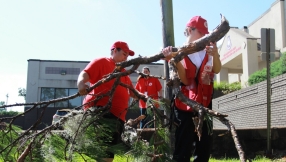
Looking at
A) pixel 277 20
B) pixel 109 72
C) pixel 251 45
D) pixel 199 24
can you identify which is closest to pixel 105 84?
pixel 109 72

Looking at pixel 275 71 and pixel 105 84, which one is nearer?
pixel 105 84

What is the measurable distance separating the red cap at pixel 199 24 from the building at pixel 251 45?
12793mm

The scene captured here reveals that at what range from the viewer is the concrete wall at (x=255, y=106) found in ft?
24.6

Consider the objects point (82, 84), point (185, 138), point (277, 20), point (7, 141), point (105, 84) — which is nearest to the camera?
point (185, 138)

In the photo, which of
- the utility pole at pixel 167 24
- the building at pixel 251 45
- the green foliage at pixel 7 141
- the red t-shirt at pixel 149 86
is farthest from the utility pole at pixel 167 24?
the building at pixel 251 45

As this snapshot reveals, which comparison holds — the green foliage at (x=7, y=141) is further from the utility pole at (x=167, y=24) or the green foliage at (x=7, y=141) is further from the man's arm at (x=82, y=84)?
the utility pole at (x=167, y=24)

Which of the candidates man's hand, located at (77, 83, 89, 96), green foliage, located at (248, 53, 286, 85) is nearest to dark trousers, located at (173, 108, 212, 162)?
man's hand, located at (77, 83, 89, 96)

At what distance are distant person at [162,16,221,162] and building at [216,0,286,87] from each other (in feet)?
41.8

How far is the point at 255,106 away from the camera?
9188 millimetres

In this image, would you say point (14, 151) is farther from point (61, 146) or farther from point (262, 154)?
point (262, 154)

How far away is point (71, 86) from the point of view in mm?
26547

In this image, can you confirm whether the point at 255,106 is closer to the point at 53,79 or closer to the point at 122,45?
the point at 122,45

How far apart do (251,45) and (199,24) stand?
15.3 meters

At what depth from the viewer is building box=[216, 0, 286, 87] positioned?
16953 millimetres
